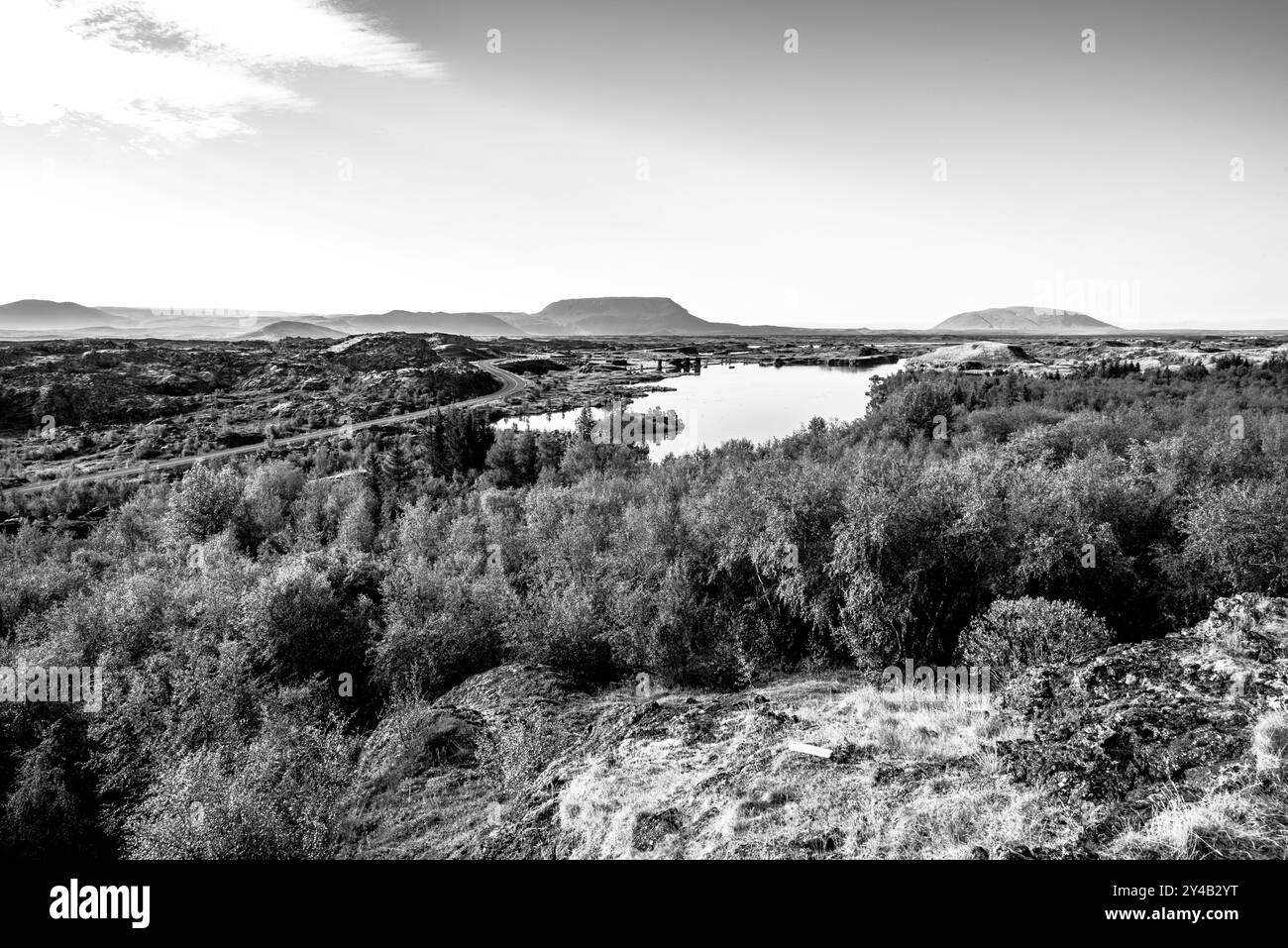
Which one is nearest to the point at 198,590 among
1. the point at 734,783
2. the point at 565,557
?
the point at 565,557

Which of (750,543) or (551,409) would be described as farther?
(551,409)

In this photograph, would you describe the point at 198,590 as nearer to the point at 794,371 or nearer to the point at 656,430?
the point at 656,430

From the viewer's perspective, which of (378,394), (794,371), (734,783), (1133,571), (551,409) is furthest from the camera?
(794,371)

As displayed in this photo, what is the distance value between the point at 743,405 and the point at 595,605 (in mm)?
73677

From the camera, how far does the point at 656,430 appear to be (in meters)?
78.8

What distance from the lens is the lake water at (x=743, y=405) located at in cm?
7356

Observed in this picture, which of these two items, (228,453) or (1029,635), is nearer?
(1029,635)

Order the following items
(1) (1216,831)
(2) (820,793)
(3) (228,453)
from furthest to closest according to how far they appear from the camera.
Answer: (3) (228,453), (2) (820,793), (1) (1216,831)

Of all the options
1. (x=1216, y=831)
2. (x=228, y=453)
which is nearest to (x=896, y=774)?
(x=1216, y=831)

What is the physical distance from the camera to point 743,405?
96.4 metres

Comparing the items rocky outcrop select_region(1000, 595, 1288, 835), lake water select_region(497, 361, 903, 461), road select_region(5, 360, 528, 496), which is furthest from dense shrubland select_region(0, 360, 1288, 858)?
road select_region(5, 360, 528, 496)

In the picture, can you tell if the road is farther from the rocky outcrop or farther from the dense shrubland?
the rocky outcrop

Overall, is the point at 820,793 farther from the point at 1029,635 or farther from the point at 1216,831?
the point at 1029,635
